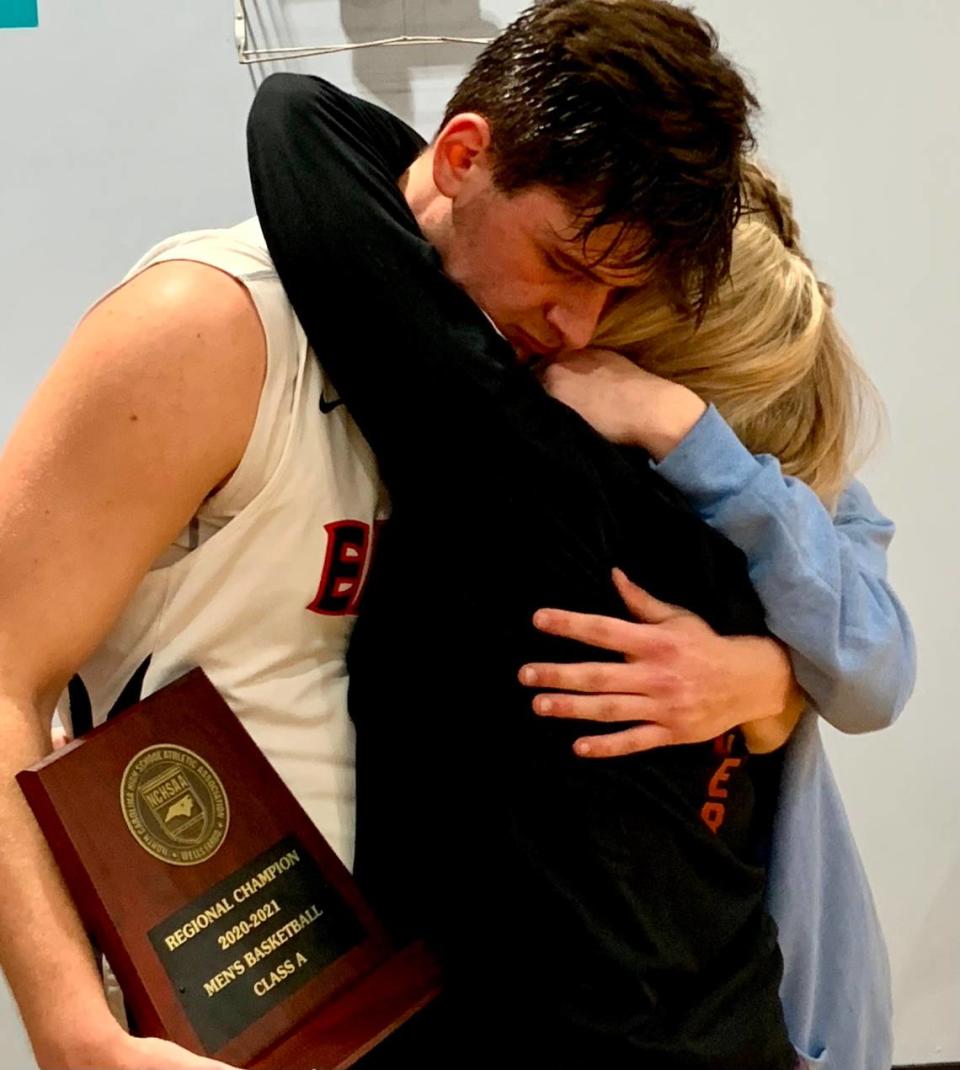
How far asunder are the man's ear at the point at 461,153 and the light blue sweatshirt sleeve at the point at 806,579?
234 mm

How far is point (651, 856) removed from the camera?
0.75 meters

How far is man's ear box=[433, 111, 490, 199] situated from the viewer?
29.1 inches

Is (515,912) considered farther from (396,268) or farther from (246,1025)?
(396,268)

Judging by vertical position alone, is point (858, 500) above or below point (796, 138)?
below

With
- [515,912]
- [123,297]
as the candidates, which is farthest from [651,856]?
[123,297]

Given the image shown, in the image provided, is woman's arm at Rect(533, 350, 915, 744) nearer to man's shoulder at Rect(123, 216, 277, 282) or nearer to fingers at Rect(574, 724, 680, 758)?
fingers at Rect(574, 724, 680, 758)

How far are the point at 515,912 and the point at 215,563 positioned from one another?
301 millimetres

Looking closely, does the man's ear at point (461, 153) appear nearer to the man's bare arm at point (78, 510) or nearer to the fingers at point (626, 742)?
the man's bare arm at point (78, 510)

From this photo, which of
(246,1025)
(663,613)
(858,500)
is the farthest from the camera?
(858,500)

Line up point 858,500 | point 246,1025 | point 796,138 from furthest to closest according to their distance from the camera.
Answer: point 796,138, point 858,500, point 246,1025

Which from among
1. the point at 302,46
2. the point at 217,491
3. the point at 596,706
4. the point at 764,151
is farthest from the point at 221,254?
the point at 764,151

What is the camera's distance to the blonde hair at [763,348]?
0.83 m

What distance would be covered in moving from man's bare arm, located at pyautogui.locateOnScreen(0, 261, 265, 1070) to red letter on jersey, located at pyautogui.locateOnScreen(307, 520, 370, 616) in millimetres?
114

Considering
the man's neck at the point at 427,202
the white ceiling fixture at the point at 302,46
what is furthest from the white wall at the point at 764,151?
Answer: the man's neck at the point at 427,202
